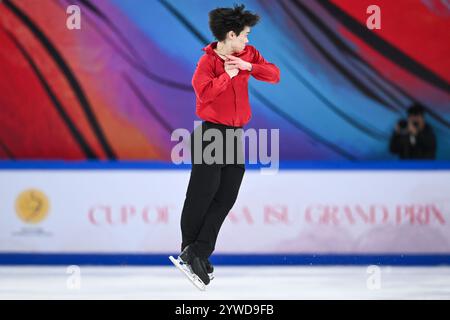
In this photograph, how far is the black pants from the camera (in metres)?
5.36

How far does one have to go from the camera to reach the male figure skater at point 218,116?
17.2 ft

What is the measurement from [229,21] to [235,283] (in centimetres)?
224

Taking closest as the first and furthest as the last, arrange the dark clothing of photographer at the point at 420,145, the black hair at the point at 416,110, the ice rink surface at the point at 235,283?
1. the ice rink surface at the point at 235,283
2. the dark clothing of photographer at the point at 420,145
3. the black hair at the point at 416,110

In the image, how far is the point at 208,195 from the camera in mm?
5383

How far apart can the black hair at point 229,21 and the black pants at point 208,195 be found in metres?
0.55

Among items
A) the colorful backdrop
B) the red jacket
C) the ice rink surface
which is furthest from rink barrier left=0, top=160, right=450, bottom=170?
the red jacket

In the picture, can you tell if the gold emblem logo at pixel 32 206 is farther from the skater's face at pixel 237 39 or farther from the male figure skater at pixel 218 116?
the skater's face at pixel 237 39

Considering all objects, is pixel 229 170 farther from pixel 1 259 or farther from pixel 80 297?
pixel 1 259

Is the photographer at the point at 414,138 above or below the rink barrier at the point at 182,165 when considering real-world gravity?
above

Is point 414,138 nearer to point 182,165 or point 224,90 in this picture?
point 182,165

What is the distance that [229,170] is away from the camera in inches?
214

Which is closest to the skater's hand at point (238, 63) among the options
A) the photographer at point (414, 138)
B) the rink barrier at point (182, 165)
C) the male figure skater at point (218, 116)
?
the male figure skater at point (218, 116)

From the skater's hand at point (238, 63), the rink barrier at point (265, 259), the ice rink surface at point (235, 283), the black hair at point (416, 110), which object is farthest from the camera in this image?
the black hair at point (416, 110)

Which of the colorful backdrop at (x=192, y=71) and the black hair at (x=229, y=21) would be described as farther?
the colorful backdrop at (x=192, y=71)
